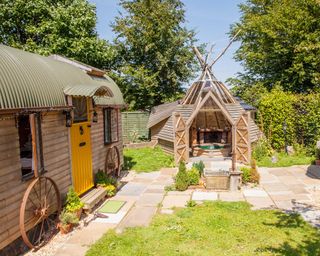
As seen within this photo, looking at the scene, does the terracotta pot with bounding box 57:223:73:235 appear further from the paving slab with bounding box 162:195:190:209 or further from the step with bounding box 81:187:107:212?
the paving slab with bounding box 162:195:190:209

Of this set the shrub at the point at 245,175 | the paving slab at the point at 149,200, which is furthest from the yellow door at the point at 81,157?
the shrub at the point at 245,175

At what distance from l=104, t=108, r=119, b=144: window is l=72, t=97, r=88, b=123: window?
2.17m

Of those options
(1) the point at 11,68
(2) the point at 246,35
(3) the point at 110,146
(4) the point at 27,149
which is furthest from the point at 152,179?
(2) the point at 246,35

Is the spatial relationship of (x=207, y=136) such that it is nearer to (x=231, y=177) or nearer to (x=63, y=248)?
(x=231, y=177)

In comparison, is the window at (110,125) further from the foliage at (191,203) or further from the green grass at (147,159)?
the foliage at (191,203)

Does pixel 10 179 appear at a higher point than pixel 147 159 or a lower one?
higher

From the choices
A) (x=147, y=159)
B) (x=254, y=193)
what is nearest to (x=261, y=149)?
(x=254, y=193)

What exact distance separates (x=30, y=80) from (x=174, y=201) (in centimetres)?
598

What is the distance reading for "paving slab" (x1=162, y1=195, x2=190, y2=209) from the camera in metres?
9.81

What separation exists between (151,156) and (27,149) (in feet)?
32.6

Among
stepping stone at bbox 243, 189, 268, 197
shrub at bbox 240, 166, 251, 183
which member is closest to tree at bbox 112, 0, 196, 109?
shrub at bbox 240, 166, 251, 183

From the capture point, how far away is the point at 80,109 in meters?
9.82

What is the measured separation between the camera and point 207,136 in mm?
19156

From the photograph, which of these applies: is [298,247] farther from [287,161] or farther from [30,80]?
[287,161]
